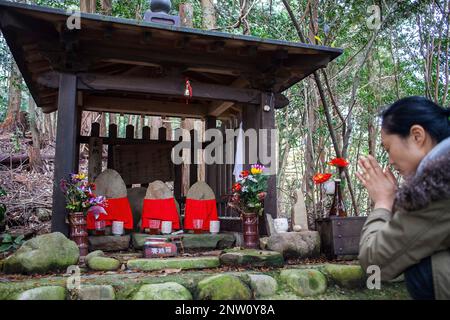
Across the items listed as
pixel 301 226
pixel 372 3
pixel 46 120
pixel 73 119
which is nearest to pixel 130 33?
pixel 73 119

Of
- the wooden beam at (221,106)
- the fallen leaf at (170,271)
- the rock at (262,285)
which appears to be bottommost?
the rock at (262,285)

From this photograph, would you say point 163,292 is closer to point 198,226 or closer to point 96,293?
point 96,293

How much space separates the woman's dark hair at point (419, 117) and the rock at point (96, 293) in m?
2.57

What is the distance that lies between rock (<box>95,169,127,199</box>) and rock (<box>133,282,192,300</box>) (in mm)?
2474

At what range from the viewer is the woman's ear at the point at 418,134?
175 centimetres

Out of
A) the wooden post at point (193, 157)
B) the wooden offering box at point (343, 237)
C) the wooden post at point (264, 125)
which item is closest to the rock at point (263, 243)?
the wooden post at point (264, 125)

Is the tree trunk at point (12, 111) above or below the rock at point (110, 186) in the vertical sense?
above

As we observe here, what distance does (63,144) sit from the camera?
4648mm

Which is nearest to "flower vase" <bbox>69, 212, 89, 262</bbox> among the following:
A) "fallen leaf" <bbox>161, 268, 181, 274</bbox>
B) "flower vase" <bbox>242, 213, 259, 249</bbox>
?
"fallen leaf" <bbox>161, 268, 181, 274</bbox>

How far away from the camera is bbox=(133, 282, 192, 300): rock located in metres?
3.26

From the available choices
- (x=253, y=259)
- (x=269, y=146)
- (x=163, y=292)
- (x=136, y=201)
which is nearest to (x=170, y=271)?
(x=163, y=292)

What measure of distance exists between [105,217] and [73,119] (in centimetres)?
142

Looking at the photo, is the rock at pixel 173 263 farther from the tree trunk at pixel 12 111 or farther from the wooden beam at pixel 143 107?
the tree trunk at pixel 12 111

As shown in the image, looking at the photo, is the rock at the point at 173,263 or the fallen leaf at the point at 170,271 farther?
the rock at the point at 173,263
